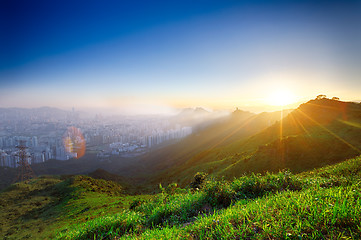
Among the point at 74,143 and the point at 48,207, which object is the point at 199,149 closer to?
the point at 48,207

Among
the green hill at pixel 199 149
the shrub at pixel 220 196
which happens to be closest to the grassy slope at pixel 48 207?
the shrub at pixel 220 196

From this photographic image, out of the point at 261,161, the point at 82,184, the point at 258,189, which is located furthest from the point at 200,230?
the point at 82,184

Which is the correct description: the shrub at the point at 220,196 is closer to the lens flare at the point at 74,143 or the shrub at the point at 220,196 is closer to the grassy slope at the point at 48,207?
the grassy slope at the point at 48,207

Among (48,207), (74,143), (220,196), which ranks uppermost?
(220,196)

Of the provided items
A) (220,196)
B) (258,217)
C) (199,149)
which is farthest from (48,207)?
(199,149)

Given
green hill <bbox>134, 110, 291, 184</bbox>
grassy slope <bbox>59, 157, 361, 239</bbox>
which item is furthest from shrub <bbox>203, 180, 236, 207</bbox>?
green hill <bbox>134, 110, 291, 184</bbox>

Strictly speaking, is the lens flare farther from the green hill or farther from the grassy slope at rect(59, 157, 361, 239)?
the grassy slope at rect(59, 157, 361, 239)

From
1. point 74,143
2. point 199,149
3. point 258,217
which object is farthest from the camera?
point 74,143
